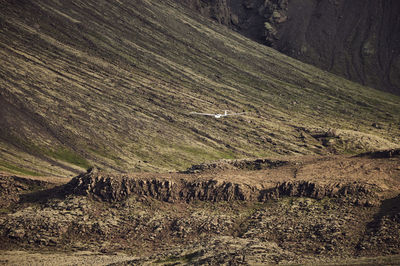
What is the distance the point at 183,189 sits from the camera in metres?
68.4

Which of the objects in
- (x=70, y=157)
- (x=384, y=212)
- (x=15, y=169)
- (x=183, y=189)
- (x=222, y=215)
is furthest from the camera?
(x=70, y=157)

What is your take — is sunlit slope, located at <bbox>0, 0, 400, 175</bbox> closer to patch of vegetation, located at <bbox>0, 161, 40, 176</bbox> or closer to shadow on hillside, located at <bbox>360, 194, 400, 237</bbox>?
patch of vegetation, located at <bbox>0, 161, 40, 176</bbox>

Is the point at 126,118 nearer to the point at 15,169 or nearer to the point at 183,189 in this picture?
the point at 15,169

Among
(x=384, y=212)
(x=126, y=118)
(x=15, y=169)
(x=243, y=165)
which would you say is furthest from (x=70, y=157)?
(x=384, y=212)

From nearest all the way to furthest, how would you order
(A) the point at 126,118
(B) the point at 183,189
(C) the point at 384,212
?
(C) the point at 384,212
(B) the point at 183,189
(A) the point at 126,118

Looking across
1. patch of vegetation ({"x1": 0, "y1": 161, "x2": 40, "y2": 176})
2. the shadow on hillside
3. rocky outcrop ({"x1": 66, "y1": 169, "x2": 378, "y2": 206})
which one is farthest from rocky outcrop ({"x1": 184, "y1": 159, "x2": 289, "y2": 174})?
patch of vegetation ({"x1": 0, "y1": 161, "x2": 40, "y2": 176})

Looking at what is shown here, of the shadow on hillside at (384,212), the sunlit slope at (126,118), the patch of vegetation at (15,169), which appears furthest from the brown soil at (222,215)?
the sunlit slope at (126,118)

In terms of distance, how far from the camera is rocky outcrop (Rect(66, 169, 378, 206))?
210 ft

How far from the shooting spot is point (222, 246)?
182ft

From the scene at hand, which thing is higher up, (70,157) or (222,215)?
(222,215)

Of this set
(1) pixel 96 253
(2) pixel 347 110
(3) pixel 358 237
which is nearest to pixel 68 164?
(1) pixel 96 253

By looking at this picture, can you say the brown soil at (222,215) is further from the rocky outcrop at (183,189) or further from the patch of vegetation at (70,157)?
the patch of vegetation at (70,157)

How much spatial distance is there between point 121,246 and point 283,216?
920 inches

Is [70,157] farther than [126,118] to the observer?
No
